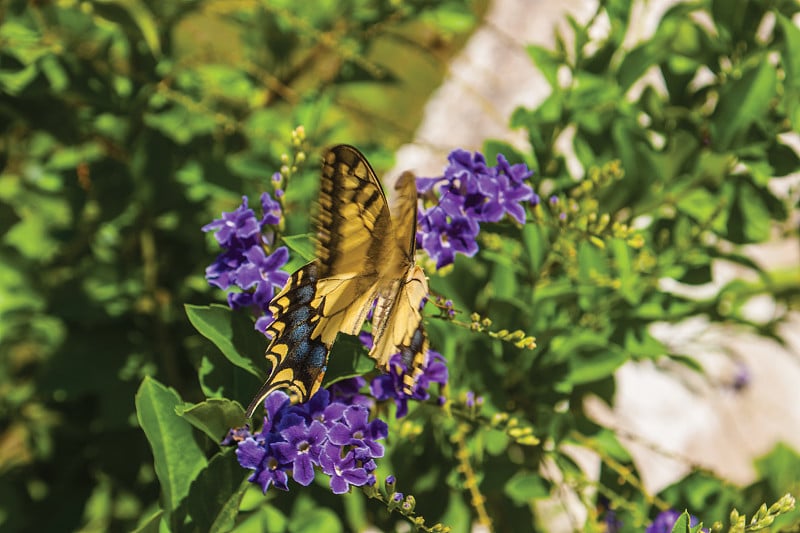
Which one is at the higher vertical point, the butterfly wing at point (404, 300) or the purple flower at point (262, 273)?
the butterfly wing at point (404, 300)

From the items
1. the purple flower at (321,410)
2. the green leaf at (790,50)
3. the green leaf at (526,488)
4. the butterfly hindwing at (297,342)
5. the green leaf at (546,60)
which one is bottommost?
the green leaf at (526,488)

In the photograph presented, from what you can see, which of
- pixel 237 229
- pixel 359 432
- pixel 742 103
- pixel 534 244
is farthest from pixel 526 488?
pixel 742 103

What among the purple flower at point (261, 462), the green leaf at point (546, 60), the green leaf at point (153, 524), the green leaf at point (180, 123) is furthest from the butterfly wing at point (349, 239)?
the green leaf at point (180, 123)

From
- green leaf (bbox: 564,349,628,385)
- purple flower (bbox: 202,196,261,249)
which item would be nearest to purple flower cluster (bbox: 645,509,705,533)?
green leaf (bbox: 564,349,628,385)

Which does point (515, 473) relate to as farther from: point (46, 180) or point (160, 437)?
point (46, 180)

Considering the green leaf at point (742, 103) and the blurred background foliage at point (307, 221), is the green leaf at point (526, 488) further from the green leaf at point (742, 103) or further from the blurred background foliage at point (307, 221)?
the green leaf at point (742, 103)

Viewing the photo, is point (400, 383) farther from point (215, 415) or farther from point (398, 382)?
point (215, 415)

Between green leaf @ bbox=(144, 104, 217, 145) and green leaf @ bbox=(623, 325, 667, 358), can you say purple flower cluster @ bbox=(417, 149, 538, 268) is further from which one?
green leaf @ bbox=(144, 104, 217, 145)
